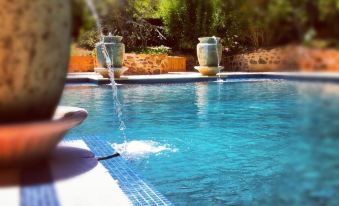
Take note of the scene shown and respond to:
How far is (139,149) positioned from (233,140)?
54.6 inches

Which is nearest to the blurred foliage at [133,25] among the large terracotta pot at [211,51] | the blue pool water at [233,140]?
the large terracotta pot at [211,51]

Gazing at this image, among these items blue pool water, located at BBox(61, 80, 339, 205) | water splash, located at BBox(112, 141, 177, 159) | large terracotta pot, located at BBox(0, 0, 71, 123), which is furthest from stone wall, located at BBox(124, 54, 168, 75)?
large terracotta pot, located at BBox(0, 0, 71, 123)

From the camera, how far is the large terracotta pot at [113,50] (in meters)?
13.4

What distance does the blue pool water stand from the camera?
600 mm

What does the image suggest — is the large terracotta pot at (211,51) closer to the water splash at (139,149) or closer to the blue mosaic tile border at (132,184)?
the water splash at (139,149)

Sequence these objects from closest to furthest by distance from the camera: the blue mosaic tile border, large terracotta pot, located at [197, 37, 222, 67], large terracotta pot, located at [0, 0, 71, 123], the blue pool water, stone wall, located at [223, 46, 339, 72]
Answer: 1. stone wall, located at [223, 46, 339, 72]
2. the blue pool water
3. large terracotta pot, located at [0, 0, 71, 123]
4. the blue mosaic tile border
5. large terracotta pot, located at [197, 37, 222, 67]

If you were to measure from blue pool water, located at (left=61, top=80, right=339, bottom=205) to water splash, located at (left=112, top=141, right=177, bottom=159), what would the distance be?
25 mm

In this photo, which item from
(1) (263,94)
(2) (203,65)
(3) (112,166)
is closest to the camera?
(3) (112,166)

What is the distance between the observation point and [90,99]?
31.0ft

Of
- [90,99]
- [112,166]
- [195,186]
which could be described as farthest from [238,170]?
[90,99]

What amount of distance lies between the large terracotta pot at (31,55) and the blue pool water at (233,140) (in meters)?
0.55

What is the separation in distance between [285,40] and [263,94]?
10.2 meters

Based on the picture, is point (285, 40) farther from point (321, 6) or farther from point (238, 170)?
point (238, 170)

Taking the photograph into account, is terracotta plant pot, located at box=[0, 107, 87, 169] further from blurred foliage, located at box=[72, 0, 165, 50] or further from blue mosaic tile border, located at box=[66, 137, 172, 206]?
blurred foliage, located at box=[72, 0, 165, 50]
